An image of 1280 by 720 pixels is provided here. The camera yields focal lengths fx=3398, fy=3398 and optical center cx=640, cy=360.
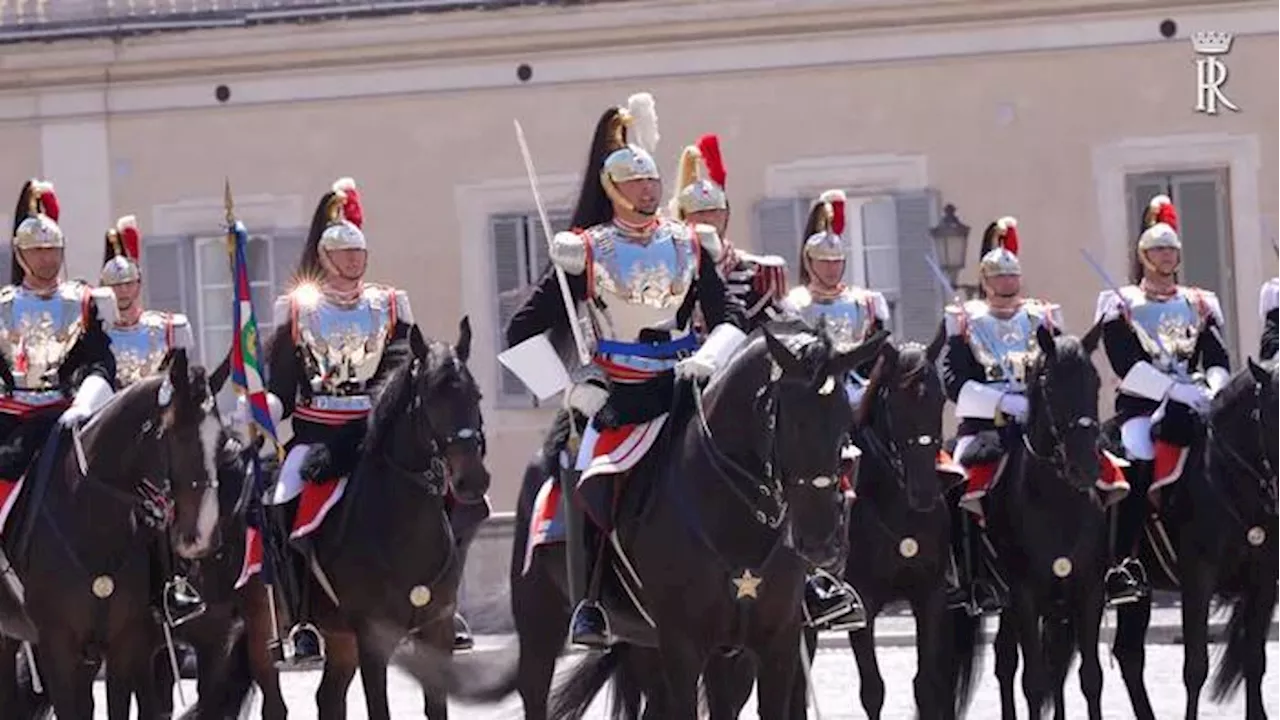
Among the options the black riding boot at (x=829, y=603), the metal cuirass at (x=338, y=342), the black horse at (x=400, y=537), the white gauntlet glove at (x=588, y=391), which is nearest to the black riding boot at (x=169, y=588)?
the black horse at (x=400, y=537)

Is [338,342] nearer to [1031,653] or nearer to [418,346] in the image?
[418,346]

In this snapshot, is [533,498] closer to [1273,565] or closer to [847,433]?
[847,433]

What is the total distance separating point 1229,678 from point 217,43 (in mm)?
13721

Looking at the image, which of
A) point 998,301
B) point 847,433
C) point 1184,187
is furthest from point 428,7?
point 847,433

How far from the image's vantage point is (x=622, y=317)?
44.7 ft

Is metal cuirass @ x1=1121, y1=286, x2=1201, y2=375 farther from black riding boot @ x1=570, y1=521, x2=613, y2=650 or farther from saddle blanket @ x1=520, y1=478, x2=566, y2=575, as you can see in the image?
black riding boot @ x1=570, y1=521, x2=613, y2=650

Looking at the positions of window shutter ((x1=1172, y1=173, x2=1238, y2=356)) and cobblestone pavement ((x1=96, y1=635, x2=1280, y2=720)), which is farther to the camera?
window shutter ((x1=1172, y1=173, x2=1238, y2=356))

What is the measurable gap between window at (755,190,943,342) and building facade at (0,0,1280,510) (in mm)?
23

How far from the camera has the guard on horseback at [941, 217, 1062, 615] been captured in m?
16.7

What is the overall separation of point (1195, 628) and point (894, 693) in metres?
4.19

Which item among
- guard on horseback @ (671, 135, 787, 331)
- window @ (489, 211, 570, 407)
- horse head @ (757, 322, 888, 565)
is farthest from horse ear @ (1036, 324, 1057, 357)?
window @ (489, 211, 570, 407)

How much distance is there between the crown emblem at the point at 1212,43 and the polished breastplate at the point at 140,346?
11339 mm

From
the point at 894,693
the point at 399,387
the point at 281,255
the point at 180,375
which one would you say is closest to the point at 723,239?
the point at 399,387

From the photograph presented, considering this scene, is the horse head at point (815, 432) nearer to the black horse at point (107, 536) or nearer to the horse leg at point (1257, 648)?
the black horse at point (107, 536)
